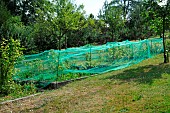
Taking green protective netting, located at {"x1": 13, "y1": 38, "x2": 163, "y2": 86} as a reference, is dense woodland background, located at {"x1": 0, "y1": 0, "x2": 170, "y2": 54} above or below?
above

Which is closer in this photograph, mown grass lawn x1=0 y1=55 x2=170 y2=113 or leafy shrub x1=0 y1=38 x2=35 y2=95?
mown grass lawn x1=0 y1=55 x2=170 y2=113

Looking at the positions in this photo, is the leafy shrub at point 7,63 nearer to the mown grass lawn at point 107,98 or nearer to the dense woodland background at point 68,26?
the mown grass lawn at point 107,98

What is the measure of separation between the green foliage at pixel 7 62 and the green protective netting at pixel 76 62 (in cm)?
86

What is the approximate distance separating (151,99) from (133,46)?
322 inches

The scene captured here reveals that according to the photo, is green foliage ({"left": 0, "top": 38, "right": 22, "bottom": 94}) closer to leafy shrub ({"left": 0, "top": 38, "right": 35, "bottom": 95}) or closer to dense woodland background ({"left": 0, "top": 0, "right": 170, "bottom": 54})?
leafy shrub ({"left": 0, "top": 38, "right": 35, "bottom": 95})

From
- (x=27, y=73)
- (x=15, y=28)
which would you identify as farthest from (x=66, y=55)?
(x=15, y=28)

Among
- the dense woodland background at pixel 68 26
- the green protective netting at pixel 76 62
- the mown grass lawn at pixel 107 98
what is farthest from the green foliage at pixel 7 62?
the dense woodland background at pixel 68 26

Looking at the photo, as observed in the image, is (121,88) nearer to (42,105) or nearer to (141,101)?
(141,101)

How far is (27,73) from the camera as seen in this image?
998cm

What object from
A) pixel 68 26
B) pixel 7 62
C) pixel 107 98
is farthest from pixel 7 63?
pixel 68 26

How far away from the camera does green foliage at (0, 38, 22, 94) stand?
8.15 metres

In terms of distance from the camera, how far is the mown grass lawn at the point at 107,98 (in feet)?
19.3

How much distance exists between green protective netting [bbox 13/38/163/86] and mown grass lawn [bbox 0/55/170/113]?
3.97ft

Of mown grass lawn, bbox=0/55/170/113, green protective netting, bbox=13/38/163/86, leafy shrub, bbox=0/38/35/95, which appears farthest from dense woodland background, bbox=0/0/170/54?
leafy shrub, bbox=0/38/35/95
